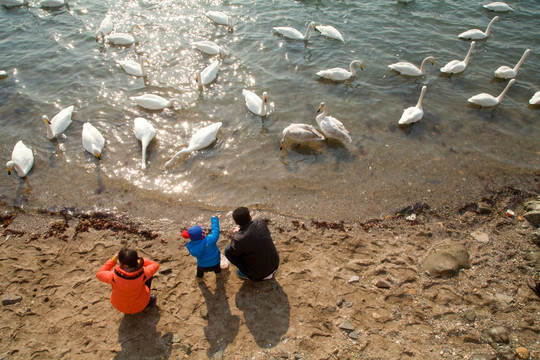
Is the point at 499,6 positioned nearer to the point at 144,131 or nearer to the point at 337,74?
the point at 337,74

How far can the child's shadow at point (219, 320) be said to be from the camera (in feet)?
15.1

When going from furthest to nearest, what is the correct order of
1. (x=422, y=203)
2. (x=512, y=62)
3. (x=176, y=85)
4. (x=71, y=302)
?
(x=512, y=62), (x=176, y=85), (x=422, y=203), (x=71, y=302)

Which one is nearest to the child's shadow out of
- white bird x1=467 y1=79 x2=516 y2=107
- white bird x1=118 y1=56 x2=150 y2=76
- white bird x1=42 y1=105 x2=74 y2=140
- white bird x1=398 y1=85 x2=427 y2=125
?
white bird x1=42 y1=105 x2=74 y2=140

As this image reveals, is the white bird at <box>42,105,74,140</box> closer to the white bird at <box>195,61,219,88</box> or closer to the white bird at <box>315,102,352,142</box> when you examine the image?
the white bird at <box>195,61,219,88</box>

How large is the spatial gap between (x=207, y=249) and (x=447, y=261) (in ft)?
13.4

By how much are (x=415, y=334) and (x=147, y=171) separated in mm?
6675

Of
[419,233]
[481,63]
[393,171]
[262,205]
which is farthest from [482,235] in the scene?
[481,63]

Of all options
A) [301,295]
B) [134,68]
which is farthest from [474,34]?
[301,295]

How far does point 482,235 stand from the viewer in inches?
241

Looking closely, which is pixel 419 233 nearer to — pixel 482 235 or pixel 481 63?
pixel 482 235

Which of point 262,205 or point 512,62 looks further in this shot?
point 512,62

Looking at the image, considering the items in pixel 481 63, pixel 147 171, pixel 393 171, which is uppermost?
pixel 481 63

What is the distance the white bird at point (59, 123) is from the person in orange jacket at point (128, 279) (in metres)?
6.02

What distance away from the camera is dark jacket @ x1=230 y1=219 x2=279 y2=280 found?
482 centimetres
